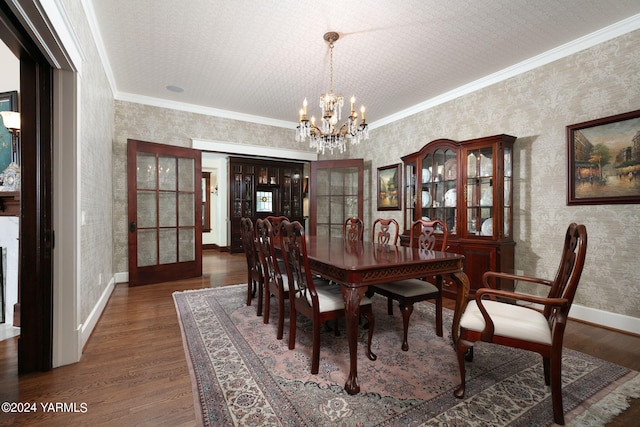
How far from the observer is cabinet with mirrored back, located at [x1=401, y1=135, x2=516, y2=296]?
10.2 ft

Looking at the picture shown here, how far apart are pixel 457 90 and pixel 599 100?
5.00 feet

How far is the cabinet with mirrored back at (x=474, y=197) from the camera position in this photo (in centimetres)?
310

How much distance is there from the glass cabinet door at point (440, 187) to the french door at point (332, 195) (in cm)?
149

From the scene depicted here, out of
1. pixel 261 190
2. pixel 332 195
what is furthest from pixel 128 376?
pixel 261 190

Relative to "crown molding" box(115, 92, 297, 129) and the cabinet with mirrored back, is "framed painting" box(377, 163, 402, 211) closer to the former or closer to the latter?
the cabinet with mirrored back

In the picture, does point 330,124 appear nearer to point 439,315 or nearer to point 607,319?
point 439,315

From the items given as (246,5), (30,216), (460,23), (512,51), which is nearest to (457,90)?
(512,51)

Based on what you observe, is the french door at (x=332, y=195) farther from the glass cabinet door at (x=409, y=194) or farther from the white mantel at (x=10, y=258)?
the white mantel at (x=10, y=258)

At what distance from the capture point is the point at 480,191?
329 centimetres

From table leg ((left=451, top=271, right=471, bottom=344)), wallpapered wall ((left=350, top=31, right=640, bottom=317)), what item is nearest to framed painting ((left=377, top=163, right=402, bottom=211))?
wallpapered wall ((left=350, top=31, right=640, bottom=317))

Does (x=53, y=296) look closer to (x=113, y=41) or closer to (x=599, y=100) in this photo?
(x=113, y=41)

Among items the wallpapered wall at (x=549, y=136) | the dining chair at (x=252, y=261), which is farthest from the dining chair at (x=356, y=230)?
the wallpapered wall at (x=549, y=136)

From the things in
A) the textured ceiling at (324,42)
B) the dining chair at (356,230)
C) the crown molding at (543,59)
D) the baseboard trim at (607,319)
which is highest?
the textured ceiling at (324,42)

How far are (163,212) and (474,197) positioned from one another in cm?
429
